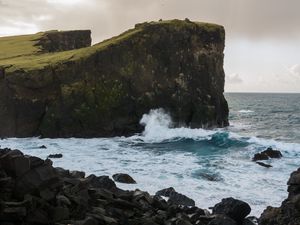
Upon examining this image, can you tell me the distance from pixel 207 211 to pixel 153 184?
7.21 meters

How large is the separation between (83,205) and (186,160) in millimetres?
22284

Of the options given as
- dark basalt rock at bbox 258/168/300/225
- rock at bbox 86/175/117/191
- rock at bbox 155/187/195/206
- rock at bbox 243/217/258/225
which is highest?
dark basalt rock at bbox 258/168/300/225

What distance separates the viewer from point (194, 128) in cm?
6450

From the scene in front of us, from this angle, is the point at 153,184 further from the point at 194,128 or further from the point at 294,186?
the point at 194,128

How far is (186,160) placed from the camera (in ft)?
133

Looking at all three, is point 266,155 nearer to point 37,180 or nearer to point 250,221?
point 250,221

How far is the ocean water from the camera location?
94.4 feet

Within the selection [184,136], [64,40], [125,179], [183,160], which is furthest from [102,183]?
[64,40]

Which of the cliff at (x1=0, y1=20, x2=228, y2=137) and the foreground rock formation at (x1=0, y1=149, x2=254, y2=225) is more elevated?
the cliff at (x1=0, y1=20, x2=228, y2=137)

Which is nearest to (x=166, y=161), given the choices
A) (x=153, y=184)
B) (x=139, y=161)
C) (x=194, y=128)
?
(x=139, y=161)

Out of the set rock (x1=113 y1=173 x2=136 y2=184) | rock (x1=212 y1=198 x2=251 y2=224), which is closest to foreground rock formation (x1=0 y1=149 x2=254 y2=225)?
rock (x1=212 y1=198 x2=251 y2=224)

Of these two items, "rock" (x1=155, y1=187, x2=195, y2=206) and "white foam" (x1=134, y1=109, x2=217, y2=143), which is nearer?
"rock" (x1=155, y1=187, x2=195, y2=206)

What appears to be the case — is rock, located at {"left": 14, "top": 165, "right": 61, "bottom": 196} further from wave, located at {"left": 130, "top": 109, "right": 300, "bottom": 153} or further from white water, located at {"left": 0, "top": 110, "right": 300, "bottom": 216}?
wave, located at {"left": 130, "top": 109, "right": 300, "bottom": 153}

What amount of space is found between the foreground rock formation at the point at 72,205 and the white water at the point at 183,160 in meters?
3.75
